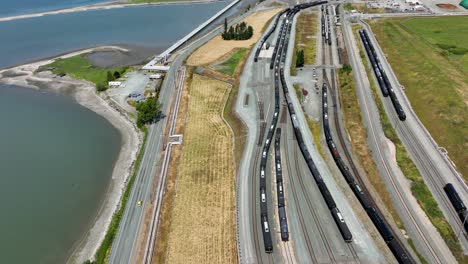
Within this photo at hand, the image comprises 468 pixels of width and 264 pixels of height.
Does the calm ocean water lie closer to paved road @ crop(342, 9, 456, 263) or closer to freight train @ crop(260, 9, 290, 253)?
freight train @ crop(260, 9, 290, 253)

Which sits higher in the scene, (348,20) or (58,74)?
(348,20)

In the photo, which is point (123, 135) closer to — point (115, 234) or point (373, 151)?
point (115, 234)

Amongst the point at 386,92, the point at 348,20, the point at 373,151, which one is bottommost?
the point at 373,151

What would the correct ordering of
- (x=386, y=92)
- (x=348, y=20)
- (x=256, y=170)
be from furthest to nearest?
(x=348, y=20), (x=386, y=92), (x=256, y=170)

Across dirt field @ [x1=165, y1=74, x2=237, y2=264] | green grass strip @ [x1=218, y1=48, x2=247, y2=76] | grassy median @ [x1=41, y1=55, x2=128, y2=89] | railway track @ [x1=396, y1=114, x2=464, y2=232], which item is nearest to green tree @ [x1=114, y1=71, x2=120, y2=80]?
grassy median @ [x1=41, y1=55, x2=128, y2=89]

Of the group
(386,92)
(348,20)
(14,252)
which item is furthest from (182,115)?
(348,20)
